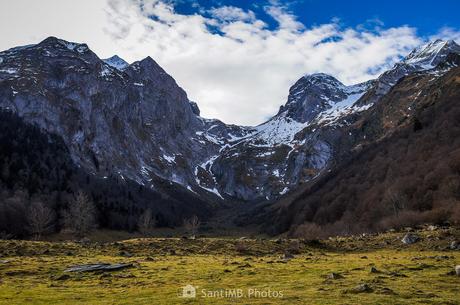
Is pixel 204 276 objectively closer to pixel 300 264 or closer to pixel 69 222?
pixel 300 264

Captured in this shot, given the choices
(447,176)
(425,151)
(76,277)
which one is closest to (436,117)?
(425,151)

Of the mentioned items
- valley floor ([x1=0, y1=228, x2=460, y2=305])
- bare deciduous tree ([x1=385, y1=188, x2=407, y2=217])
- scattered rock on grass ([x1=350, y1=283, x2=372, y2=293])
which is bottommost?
valley floor ([x1=0, y1=228, x2=460, y2=305])

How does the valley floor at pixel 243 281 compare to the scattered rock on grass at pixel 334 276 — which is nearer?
the valley floor at pixel 243 281

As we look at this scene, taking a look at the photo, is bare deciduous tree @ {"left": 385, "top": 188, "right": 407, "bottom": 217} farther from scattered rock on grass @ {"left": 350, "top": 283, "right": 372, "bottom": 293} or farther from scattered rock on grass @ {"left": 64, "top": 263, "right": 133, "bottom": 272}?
scattered rock on grass @ {"left": 350, "top": 283, "right": 372, "bottom": 293}

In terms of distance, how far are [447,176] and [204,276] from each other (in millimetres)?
104428

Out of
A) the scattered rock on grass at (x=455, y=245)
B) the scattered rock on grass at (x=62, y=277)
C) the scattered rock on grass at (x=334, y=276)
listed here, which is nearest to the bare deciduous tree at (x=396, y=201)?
the scattered rock on grass at (x=455, y=245)

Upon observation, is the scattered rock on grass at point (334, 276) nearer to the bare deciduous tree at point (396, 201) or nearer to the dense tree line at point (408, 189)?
the dense tree line at point (408, 189)

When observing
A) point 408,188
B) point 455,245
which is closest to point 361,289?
point 455,245

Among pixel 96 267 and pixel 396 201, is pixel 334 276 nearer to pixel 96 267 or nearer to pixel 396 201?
pixel 96 267

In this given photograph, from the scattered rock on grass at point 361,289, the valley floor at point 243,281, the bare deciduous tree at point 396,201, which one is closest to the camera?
the valley floor at point 243,281

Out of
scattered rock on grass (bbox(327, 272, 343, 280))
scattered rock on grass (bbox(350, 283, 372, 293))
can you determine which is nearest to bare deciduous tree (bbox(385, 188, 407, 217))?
scattered rock on grass (bbox(327, 272, 343, 280))

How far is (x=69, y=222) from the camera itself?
172000mm

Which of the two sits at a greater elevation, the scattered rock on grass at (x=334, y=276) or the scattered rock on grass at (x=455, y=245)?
the scattered rock on grass at (x=455, y=245)

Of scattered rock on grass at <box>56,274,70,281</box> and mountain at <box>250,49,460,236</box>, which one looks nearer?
scattered rock on grass at <box>56,274,70,281</box>
